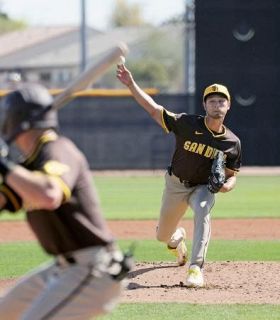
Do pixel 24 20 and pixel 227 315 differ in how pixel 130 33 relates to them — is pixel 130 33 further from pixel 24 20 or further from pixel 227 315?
pixel 227 315

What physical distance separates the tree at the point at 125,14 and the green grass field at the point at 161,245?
254 ft

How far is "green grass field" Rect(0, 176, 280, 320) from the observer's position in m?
7.79

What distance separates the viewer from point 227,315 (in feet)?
25.1

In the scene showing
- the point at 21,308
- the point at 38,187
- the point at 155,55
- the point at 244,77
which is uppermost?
the point at 38,187

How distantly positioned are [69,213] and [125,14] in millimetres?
99748

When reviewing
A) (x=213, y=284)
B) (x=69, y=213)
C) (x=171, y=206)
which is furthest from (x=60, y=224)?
(x=171, y=206)

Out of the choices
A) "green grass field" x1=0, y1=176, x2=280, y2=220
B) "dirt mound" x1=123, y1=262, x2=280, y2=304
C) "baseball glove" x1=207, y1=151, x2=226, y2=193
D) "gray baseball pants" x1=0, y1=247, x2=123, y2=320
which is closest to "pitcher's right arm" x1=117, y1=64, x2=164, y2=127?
"baseball glove" x1=207, y1=151, x2=226, y2=193

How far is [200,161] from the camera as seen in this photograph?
9367mm

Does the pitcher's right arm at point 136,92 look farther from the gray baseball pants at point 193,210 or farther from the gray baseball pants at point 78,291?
the gray baseball pants at point 78,291

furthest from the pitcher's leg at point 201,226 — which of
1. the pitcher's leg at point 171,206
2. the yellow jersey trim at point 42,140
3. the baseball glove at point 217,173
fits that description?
the yellow jersey trim at point 42,140

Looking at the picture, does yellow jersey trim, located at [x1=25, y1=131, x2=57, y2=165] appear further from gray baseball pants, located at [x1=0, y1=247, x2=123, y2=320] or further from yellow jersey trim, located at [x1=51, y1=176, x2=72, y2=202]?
gray baseball pants, located at [x1=0, y1=247, x2=123, y2=320]

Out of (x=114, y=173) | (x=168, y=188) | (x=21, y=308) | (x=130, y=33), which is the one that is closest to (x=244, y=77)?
(x=114, y=173)

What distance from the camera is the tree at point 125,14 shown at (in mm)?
102250

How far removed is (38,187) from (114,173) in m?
23.8
